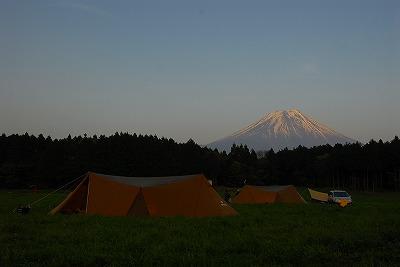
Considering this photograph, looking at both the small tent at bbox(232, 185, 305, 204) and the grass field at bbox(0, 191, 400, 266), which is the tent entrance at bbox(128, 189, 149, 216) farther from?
the small tent at bbox(232, 185, 305, 204)

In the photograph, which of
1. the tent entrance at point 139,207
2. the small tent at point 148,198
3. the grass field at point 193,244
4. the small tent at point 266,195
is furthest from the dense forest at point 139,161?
the grass field at point 193,244

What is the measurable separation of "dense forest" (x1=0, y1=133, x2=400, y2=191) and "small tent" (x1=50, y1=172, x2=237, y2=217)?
71651mm

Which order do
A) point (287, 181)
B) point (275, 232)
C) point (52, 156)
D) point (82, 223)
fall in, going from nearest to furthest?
point (275, 232)
point (82, 223)
point (52, 156)
point (287, 181)

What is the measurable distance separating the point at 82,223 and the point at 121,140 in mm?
83493

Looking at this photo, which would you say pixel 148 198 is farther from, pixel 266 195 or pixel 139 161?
pixel 139 161

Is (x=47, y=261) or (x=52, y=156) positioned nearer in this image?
(x=47, y=261)

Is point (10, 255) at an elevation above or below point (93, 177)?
below

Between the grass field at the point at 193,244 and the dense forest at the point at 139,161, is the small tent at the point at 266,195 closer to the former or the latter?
the grass field at the point at 193,244

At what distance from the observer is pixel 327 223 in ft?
58.2

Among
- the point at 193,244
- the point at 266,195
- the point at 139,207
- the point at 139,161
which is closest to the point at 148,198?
the point at 139,207

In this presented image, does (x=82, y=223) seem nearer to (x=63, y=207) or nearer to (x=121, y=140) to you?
Result: (x=63, y=207)

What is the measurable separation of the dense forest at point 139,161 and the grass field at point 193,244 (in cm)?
7881

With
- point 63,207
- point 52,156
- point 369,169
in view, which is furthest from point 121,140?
point 63,207

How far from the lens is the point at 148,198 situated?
2109 centimetres
